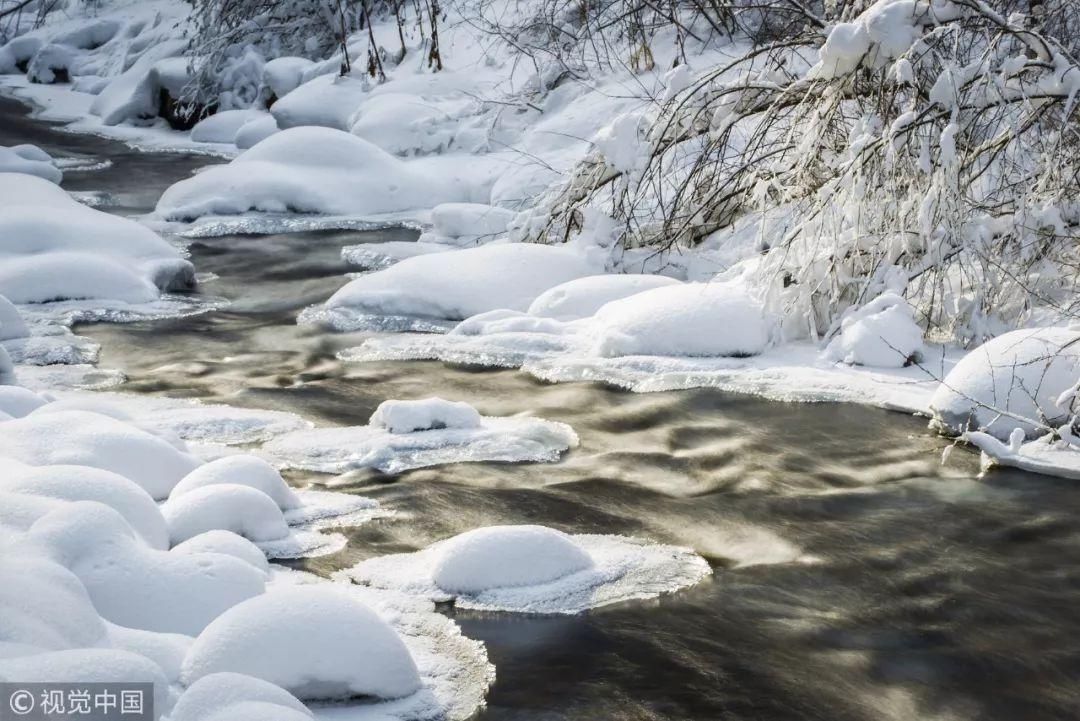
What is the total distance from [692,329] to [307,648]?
13.9 ft

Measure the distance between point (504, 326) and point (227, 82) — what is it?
510 inches

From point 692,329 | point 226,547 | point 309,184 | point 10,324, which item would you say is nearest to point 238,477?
point 226,547

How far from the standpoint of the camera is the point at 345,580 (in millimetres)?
4090

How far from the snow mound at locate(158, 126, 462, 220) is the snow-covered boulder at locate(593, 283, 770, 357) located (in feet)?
18.7

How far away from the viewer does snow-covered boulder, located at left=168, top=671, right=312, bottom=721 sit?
8.77ft

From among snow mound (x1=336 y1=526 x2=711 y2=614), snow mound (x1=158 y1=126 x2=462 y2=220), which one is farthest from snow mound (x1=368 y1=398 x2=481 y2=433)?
snow mound (x1=158 y1=126 x2=462 y2=220)

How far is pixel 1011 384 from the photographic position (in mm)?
5703

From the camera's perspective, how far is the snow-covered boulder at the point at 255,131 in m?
16.4

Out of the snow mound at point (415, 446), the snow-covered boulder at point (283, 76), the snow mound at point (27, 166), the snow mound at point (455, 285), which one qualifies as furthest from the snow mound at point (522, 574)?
the snow-covered boulder at point (283, 76)

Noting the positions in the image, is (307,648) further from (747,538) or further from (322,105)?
(322,105)

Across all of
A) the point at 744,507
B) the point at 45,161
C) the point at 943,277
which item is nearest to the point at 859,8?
the point at 943,277

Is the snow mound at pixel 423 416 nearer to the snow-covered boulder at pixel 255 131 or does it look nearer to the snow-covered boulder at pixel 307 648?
the snow-covered boulder at pixel 307 648

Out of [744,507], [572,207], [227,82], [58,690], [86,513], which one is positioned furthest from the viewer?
[227,82]

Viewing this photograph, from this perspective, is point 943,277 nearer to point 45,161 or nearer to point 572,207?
point 572,207
